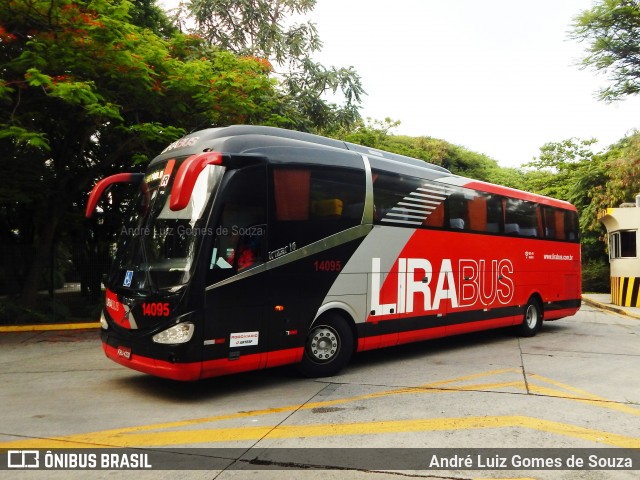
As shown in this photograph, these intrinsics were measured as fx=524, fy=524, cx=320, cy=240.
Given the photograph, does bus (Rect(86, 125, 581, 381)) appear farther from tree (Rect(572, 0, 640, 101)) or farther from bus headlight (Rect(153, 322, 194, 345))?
tree (Rect(572, 0, 640, 101))

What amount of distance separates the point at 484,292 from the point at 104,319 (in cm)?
717

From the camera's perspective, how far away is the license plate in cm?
640

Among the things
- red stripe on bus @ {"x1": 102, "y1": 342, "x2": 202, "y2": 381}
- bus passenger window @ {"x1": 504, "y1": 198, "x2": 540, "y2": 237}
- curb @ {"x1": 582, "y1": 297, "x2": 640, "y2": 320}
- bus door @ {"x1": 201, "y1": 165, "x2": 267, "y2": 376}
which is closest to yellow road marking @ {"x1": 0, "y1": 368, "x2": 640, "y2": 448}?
red stripe on bus @ {"x1": 102, "y1": 342, "x2": 202, "y2": 381}

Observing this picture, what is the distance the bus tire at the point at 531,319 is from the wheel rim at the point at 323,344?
6.16 m

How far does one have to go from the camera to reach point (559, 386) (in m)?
7.11

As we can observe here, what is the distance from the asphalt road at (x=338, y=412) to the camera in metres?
4.50

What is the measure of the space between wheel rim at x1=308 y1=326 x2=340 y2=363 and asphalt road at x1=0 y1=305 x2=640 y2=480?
34 cm

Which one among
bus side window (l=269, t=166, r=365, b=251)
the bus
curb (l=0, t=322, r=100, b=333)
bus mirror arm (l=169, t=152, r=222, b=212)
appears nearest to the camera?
bus mirror arm (l=169, t=152, r=222, b=212)

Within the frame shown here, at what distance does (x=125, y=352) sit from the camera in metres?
6.46

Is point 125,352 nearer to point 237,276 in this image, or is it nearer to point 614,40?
point 237,276

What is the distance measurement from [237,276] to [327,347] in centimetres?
197

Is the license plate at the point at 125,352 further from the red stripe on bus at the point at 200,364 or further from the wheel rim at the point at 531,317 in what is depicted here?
the wheel rim at the point at 531,317

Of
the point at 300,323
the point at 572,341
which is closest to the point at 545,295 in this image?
the point at 572,341

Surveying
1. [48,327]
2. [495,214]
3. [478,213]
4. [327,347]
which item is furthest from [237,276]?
[48,327]
